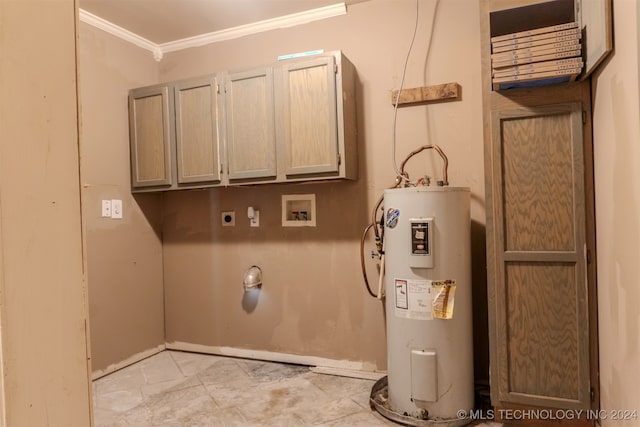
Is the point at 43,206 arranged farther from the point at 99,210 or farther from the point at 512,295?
the point at 99,210

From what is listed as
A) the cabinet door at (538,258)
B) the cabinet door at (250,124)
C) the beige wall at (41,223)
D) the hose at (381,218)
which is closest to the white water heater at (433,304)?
the cabinet door at (538,258)

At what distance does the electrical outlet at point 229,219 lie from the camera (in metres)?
3.34

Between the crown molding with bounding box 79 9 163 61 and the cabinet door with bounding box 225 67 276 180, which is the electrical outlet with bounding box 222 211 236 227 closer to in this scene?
the cabinet door with bounding box 225 67 276 180

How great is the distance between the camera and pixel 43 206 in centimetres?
60

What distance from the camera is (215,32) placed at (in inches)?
131

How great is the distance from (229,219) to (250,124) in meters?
0.89

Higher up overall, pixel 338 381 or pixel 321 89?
pixel 321 89

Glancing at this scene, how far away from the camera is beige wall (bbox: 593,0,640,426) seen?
1429 mm

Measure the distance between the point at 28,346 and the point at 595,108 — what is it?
2313 mm

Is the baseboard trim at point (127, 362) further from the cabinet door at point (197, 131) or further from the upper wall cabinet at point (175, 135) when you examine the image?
the cabinet door at point (197, 131)

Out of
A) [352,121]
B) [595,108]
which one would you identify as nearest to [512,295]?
[595,108]

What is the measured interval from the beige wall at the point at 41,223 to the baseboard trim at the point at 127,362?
2.80 metres

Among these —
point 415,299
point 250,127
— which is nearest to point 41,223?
point 415,299

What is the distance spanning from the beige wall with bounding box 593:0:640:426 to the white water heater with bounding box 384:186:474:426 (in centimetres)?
64
